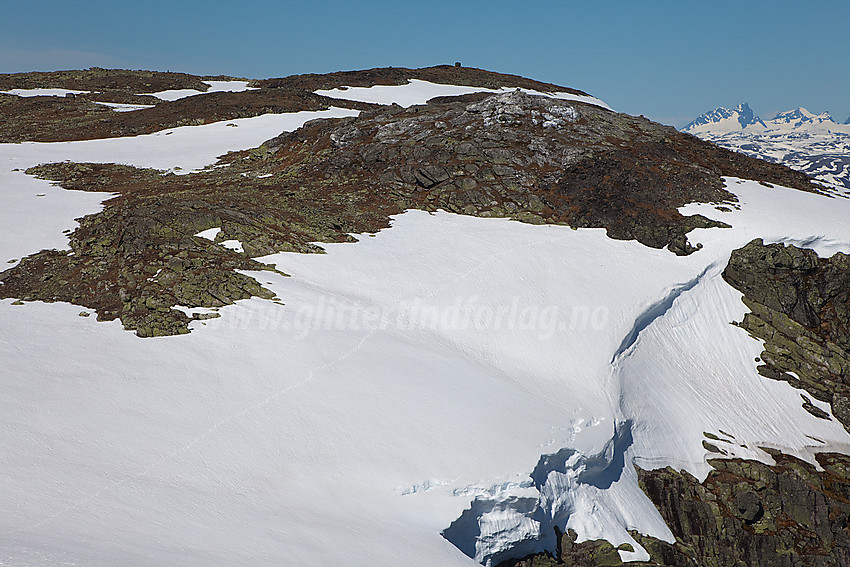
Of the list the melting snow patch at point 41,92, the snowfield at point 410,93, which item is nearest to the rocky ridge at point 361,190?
the snowfield at point 410,93

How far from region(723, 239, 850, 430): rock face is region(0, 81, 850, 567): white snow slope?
100 cm

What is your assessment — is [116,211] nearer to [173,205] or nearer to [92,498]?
[173,205]

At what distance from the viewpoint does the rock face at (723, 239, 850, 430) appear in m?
23.4

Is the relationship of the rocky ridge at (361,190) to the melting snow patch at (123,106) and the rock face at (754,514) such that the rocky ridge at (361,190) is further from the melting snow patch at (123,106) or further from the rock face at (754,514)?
the melting snow patch at (123,106)

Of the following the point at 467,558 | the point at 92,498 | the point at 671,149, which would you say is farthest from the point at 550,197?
the point at 92,498

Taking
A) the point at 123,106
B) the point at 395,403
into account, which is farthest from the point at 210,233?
the point at 123,106

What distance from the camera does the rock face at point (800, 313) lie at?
23.4 metres

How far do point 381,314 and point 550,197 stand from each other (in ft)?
55.0

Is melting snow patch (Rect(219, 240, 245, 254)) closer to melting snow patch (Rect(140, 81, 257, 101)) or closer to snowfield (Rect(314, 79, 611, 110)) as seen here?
snowfield (Rect(314, 79, 611, 110))

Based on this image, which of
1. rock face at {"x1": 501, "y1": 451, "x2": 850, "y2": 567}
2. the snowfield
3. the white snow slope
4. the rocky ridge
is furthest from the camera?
the snowfield

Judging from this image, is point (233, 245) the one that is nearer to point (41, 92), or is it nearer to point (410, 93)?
point (410, 93)

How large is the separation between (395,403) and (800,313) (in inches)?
847

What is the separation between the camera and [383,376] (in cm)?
1697

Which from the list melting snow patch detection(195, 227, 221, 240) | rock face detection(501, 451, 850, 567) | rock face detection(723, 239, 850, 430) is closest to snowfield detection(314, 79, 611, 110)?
melting snow patch detection(195, 227, 221, 240)
